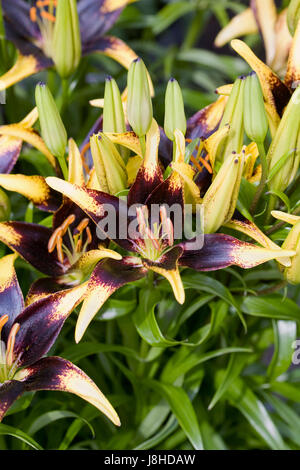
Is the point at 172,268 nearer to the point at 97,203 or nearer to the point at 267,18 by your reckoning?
the point at 97,203

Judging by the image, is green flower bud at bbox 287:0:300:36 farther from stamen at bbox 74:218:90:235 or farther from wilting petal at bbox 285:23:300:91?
stamen at bbox 74:218:90:235

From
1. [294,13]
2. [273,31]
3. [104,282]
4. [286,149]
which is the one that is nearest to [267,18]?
[273,31]

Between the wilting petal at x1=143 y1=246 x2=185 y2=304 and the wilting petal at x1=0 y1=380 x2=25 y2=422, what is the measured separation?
0.40 feet

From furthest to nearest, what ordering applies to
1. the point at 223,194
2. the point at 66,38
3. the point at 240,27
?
1. the point at 240,27
2. the point at 66,38
3. the point at 223,194

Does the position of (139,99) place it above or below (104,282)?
above

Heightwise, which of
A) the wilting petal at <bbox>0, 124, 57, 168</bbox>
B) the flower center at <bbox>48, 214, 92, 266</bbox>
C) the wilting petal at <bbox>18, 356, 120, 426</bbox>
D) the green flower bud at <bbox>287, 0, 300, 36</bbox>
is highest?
the green flower bud at <bbox>287, 0, 300, 36</bbox>

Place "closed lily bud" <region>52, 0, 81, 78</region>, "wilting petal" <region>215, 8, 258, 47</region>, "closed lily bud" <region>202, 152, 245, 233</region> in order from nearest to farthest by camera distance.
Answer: "closed lily bud" <region>202, 152, 245, 233</region> < "closed lily bud" <region>52, 0, 81, 78</region> < "wilting petal" <region>215, 8, 258, 47</region>

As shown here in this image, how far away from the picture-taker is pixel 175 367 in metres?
0.54

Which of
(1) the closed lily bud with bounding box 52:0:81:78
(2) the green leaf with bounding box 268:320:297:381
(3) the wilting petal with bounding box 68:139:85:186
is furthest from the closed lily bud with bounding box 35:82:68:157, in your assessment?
(2) the green leaf with bounding box 268:320:297:381

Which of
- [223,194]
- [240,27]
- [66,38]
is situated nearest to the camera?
[223,194]

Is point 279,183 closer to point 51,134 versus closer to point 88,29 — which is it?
point 51,134

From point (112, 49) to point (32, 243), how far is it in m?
0.23

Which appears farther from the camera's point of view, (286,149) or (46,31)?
(46,31)

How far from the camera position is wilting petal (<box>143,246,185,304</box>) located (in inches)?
14.9
